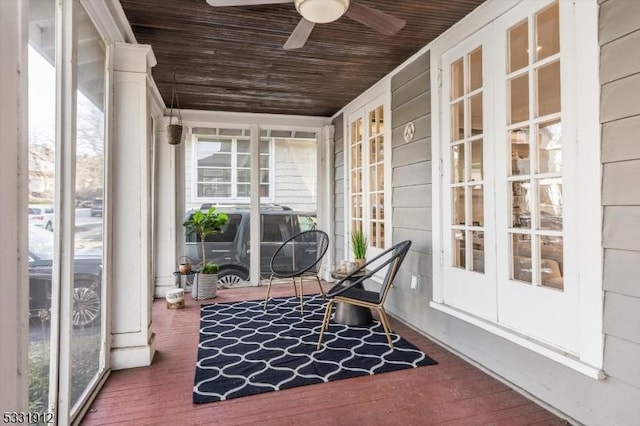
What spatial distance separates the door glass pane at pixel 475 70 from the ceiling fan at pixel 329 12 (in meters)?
0.81

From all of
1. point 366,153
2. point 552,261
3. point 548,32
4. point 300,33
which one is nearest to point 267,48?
point 300,33

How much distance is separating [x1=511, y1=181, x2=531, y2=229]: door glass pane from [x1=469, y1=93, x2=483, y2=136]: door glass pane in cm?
54

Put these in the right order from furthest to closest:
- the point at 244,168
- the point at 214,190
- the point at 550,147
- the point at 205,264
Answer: the point at 244,168 < the point at 214,190 < the point at 205,264 < the point at 550,147

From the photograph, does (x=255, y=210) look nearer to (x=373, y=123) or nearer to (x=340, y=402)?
(x=373, y=123)

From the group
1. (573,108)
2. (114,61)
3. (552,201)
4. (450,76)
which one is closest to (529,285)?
(552,201)

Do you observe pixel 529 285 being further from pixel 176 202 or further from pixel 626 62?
pixel 176 202

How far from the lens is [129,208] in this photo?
253 cm

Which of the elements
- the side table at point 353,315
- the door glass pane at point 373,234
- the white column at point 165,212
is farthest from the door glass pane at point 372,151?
the white column at point 165,212

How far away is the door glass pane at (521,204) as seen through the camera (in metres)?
2.19

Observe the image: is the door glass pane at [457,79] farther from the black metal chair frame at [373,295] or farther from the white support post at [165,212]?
A: the white support post at [165,212]

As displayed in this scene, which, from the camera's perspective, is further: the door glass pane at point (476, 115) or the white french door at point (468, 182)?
the door glass pane at point (476, 115)

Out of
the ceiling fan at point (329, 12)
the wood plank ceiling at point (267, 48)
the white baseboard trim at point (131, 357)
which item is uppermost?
the wood plank ceiling at point (267, 48)

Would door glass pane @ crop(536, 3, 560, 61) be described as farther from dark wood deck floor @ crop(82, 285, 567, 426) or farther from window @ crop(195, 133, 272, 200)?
window @ crop(195, 133, 272, 200)

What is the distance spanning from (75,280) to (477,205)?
8.54 ft
